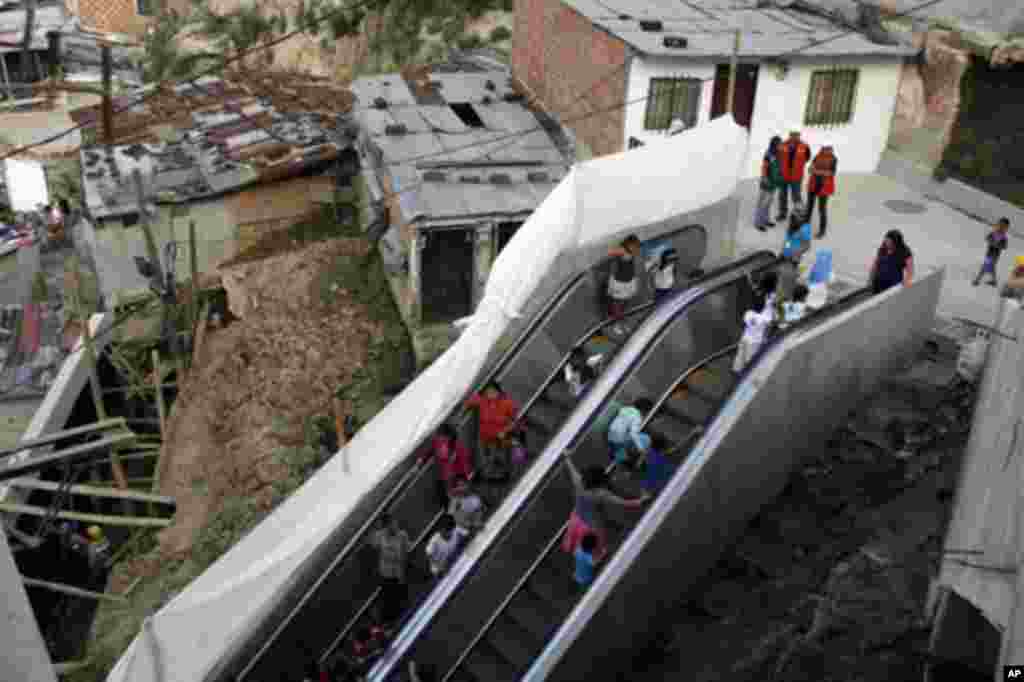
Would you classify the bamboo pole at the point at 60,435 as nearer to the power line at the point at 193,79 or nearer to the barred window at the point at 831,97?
the power line at the point at 193,79

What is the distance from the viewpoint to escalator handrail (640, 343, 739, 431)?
1127 cm

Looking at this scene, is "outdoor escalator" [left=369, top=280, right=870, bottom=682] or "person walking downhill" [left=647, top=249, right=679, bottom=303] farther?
"person walking downhill" [left=647, top=249, right=679, bottom=303]

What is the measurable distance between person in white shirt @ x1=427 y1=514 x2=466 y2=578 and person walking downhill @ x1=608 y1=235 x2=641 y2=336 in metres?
3.64

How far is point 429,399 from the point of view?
36.0 ft

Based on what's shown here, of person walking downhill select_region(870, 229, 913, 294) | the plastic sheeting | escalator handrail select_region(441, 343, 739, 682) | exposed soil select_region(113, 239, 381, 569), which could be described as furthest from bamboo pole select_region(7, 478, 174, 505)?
person walking downhill select_region(870, 229, 913, 294)

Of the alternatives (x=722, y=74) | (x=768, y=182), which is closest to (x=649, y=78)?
(x=722, y=74)

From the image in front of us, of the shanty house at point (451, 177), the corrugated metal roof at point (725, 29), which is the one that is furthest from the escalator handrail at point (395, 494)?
the corrugated metal roof at point (725, 29)

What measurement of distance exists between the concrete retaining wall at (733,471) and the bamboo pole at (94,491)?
10269 mm

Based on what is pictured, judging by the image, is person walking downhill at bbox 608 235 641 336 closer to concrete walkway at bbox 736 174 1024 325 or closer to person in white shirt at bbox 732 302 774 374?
person in white shirt at bbox 732 302 774 374

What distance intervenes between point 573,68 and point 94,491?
11.4 meters

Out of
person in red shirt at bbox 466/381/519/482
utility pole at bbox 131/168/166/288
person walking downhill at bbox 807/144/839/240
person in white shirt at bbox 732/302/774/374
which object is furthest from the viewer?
utility pole at bbox 131/168/166/288

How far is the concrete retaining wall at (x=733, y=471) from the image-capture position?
9.51 m

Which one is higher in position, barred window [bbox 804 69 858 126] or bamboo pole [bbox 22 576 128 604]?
barred window [bbox 804 69 858 126]

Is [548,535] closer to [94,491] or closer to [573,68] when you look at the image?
[94,491]
